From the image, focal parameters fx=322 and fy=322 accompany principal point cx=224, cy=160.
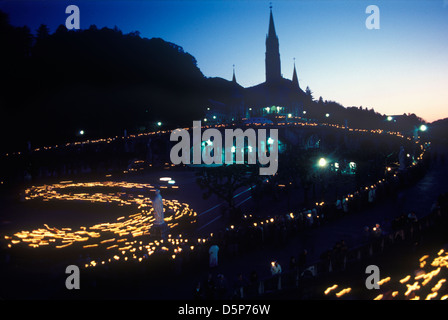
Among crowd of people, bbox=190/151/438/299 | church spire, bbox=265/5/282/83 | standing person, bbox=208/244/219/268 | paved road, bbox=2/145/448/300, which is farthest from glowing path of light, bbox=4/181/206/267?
church spire, bbox=265/5/282/83

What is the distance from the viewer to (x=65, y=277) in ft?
34.8

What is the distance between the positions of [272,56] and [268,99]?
55.9 feet

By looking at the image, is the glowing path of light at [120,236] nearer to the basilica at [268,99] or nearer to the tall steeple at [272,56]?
the basilica at [268,99]

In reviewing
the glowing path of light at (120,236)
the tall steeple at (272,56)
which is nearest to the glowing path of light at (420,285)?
the glowing path of light at (120,236)

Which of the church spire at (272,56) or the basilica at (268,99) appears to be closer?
the basilica at (268,99)

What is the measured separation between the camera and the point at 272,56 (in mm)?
96688

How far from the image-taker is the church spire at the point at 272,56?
96312 millimetres

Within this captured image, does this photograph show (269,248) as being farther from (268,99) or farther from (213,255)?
(268,99)

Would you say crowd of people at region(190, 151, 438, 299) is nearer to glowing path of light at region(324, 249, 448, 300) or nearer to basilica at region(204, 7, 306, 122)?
glowing path of light at region(324, 249, 448, 300)

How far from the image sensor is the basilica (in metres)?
83.1
